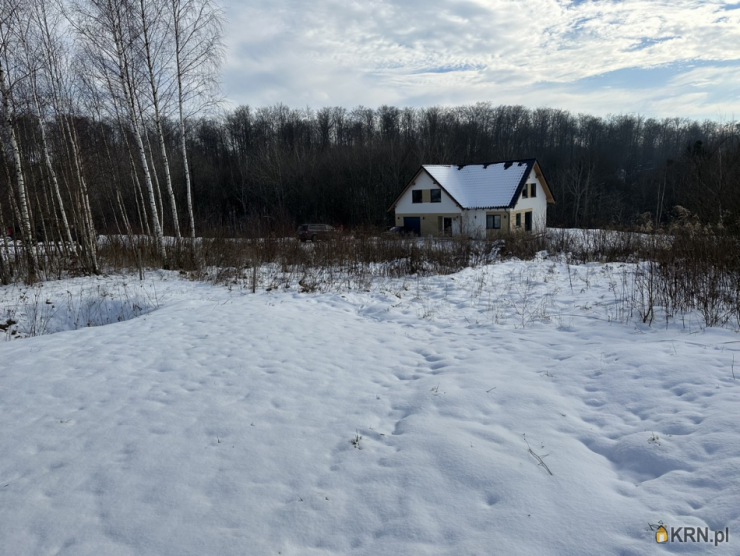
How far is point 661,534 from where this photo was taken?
2459 mm

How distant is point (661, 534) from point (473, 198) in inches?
1279

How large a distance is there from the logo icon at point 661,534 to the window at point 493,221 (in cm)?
3138

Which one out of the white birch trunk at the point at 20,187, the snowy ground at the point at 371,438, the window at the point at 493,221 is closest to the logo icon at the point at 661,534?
the snowy ground at the point at 371,438

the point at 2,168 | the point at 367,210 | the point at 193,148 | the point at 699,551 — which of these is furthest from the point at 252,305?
the point at 193,148

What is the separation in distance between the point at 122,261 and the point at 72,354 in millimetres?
9660

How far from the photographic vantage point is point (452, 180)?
3444 cm

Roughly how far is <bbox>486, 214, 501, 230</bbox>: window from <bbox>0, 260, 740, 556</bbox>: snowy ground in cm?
2625

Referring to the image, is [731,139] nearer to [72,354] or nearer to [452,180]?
[452,180]

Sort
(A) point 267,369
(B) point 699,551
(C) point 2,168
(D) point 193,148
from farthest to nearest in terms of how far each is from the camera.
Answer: (D) point 193,148 < (C) point 2,168 < (A) point 267,369 < (B) point 699,551

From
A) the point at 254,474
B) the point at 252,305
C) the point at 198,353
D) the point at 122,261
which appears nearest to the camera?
the point at 254,474

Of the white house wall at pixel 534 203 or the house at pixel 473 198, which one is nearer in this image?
the house at pixel 473 198

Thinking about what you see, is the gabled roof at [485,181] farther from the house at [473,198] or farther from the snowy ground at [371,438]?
the snowy ground at [371,438]

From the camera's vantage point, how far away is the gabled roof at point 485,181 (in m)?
31.7

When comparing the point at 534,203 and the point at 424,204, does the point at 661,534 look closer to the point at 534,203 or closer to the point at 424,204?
the point at 424,204
